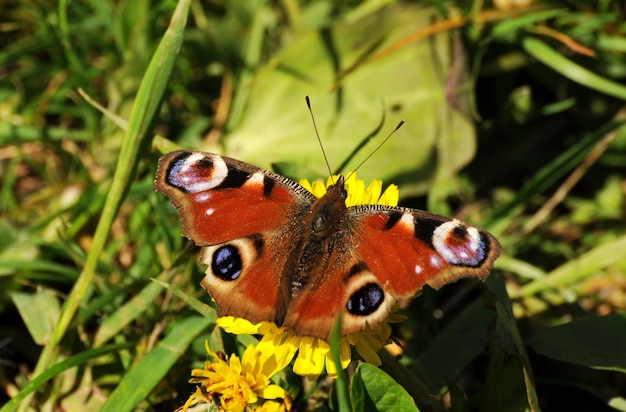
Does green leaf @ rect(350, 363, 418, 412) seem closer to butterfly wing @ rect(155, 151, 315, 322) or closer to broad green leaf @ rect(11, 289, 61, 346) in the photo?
butterfly wing @ rect(155, 151, 315, 322)

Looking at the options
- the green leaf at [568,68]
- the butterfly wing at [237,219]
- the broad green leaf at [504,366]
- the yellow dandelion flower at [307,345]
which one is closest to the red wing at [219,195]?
the butterfly wing at [237,219]

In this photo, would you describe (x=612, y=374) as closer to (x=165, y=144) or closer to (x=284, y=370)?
(x=284, y=370)

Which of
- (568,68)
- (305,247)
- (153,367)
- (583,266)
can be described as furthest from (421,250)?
(568,68)

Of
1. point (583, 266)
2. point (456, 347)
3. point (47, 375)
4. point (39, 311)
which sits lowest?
point (583, 266)

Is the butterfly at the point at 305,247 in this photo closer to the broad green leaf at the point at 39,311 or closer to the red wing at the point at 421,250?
the red wing at the point at 421,250

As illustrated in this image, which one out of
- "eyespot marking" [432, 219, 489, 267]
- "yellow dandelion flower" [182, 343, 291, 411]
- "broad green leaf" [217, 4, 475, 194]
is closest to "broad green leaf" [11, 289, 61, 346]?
"yellow dandelion flower" [182, 343, 291, 411]

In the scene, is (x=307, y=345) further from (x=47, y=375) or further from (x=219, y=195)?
(x=47, y=375)
